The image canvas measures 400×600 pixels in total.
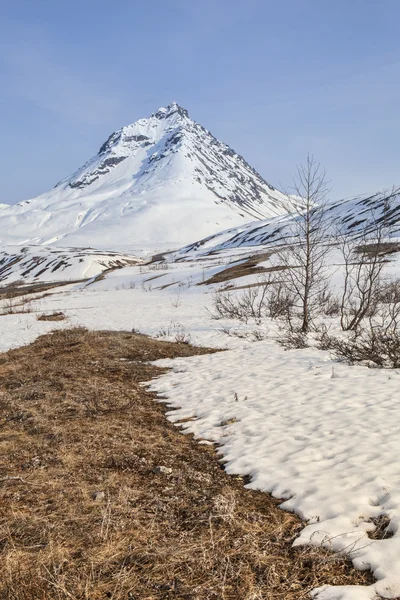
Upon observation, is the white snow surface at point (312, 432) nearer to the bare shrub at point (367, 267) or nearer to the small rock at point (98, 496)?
the small rock at point (98, 496)

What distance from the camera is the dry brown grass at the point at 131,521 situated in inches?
124

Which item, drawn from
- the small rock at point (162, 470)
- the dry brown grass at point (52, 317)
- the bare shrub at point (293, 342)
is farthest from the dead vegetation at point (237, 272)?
the small rock at point (162, 470)

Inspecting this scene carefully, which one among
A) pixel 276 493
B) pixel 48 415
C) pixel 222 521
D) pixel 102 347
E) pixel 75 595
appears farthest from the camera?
pixel 102 347

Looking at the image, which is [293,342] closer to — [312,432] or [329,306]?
[312,432]

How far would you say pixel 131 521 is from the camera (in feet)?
13.2

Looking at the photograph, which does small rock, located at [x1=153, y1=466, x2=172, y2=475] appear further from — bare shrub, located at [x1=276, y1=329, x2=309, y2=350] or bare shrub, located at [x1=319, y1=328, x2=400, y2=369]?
bare shrub, located at [x1=276, y1=329, x2=309, y2=350]

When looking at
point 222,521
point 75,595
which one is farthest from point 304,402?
point 75,595

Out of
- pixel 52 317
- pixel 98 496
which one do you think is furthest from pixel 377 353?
pixel 52 317

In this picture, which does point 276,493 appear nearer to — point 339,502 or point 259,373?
point 339,502

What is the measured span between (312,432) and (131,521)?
11.2ft

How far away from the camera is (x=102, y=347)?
14188mm

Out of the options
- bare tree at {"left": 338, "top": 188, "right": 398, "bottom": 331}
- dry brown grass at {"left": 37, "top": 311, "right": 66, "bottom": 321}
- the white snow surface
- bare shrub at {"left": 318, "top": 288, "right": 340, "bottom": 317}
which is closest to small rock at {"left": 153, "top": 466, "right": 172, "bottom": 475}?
the white snow surface

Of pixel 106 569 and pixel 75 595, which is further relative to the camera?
pixel 106 569

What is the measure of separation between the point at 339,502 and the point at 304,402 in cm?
359
